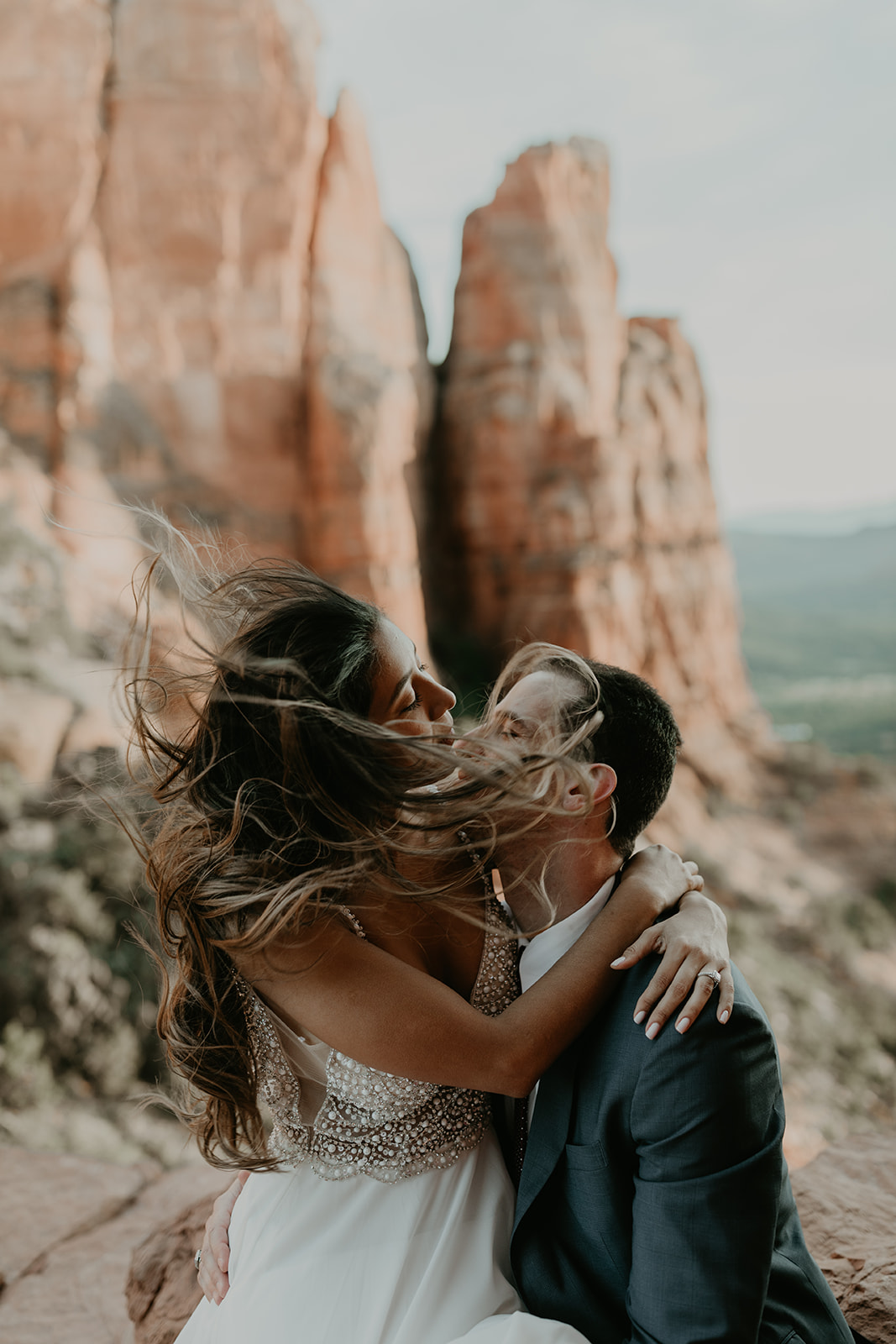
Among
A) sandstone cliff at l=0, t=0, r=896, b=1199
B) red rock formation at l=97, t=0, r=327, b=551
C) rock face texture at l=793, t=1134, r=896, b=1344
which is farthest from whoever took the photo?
red rock formation at l=97, t=0, r=327, b=551

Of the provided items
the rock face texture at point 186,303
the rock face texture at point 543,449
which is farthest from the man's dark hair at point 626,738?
the rock face texture at point 543,449

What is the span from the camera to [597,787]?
71.1 inches

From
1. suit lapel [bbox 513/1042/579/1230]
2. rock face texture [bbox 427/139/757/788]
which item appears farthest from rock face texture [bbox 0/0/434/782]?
suit lapel [bbox 513/1042/579/1230]

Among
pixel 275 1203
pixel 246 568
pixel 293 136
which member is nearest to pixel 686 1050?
pixel 275 1203

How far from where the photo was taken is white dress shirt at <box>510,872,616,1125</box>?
5.83 ft

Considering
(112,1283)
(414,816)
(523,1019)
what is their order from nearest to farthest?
1. (523,1019)
2. (414,816)
3. (112,1283)

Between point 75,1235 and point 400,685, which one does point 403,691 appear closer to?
point 400,685

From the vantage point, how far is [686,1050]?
4.77 ft

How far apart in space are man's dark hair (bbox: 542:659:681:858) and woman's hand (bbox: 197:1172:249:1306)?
3.85 feet

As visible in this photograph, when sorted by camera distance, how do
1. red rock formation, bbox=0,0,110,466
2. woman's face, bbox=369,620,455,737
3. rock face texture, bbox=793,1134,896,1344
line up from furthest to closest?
red rock formation, bbox=0,0,110,466 < rock face texture, bbox=793,1134,896,1344 < woman's face, bbox=369,620,455,737

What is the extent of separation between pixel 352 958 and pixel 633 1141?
1.83 feet

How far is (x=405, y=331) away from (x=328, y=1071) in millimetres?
13676

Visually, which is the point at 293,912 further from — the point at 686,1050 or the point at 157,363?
the point at 157,363

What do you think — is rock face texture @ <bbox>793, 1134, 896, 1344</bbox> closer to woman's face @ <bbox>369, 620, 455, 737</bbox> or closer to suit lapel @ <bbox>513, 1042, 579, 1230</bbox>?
suit lapel @ <bbox>513, 1042, 579, 1230</bbox>
